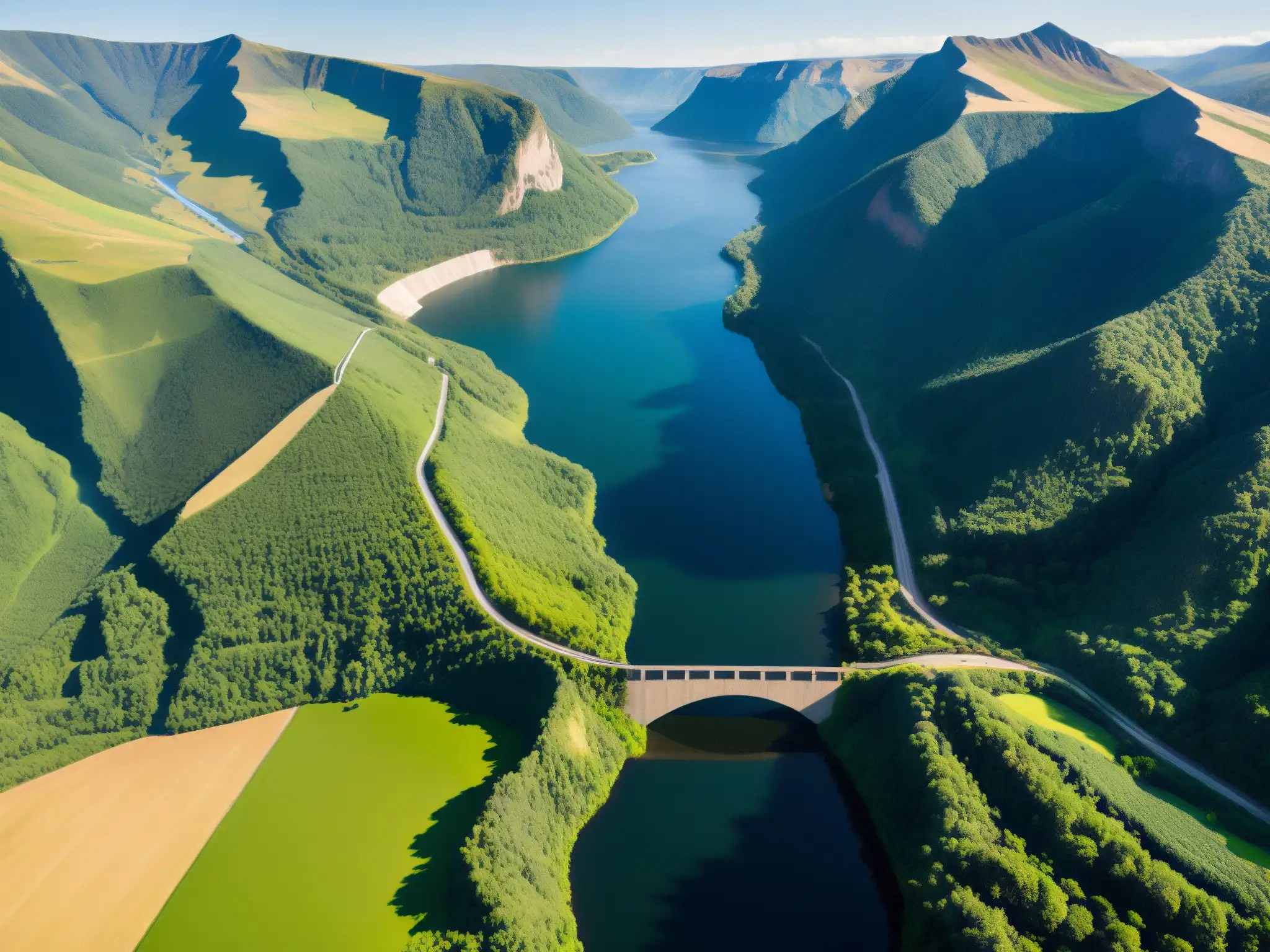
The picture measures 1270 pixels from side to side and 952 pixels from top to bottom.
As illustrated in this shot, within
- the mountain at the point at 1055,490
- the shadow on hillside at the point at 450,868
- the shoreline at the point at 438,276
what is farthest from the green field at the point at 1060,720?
the shoreline at the point at 438,276

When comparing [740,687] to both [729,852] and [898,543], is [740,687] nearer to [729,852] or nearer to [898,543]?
[729,852]

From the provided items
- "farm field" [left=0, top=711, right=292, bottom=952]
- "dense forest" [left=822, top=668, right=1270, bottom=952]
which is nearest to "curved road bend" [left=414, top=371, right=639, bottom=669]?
"farm field" [left=0, top=711, right=292, bottom=952]

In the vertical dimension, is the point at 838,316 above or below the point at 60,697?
above

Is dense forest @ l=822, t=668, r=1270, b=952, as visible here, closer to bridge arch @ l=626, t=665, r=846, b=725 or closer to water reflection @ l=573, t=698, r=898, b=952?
water reflection @ l=573, t=698, r=898, b=952

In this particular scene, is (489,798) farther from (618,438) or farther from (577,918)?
(618,438)

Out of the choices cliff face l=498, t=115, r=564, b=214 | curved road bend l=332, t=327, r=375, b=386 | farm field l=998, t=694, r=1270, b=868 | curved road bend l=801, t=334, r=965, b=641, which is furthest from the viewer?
cliff face l=498, t=115, r=564, b=214

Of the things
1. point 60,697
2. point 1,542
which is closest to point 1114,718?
point 60,697
